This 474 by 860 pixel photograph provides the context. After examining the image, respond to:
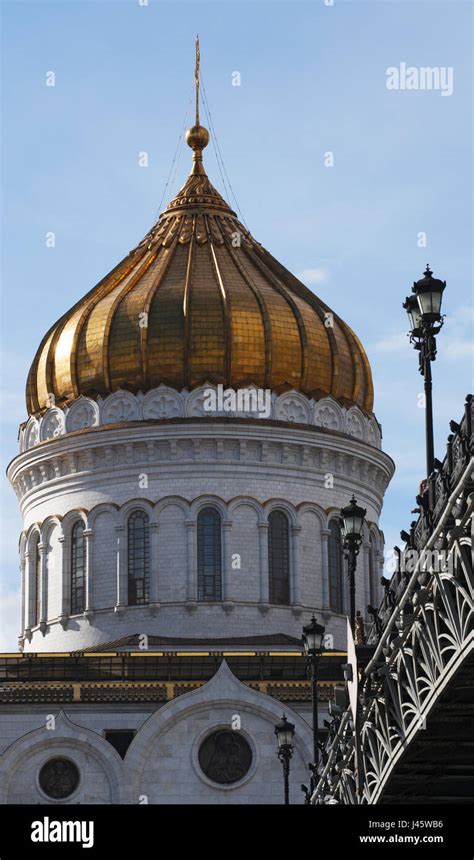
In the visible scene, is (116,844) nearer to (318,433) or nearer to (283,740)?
(283,740)

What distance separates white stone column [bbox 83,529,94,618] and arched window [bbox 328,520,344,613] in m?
6.38

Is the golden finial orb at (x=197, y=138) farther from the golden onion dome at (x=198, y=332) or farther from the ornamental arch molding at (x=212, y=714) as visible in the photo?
the ornamental arch molding at (x=212, y=714)

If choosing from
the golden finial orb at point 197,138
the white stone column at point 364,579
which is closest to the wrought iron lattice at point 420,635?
the white stone column at point 364,579

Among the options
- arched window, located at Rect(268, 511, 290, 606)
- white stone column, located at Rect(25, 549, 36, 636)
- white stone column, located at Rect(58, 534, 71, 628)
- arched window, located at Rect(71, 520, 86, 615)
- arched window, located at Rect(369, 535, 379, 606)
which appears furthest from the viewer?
arched window, located at Rect(369, 535, 379, 606)

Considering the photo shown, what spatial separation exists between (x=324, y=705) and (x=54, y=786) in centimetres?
679

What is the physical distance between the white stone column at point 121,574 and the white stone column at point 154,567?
769 millimetres

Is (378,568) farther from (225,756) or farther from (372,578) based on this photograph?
(225,756)

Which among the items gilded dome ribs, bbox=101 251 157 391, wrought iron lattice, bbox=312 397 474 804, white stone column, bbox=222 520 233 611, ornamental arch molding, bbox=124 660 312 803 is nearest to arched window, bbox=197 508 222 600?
white stone column, bbox=222 520 233 611

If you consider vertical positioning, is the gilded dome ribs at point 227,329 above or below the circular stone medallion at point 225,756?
above

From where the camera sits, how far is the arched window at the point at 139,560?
58.7 m

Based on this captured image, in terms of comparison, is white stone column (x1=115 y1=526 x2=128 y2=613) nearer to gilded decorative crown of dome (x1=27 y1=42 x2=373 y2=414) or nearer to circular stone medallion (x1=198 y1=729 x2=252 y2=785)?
gilded decorative crown of dome (x1=27 y1=42 x2=373 y2=414)

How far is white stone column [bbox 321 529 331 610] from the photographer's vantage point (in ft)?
194

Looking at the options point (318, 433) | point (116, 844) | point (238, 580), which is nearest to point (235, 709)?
point (238, 580)

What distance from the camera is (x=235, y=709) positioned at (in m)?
53.8
